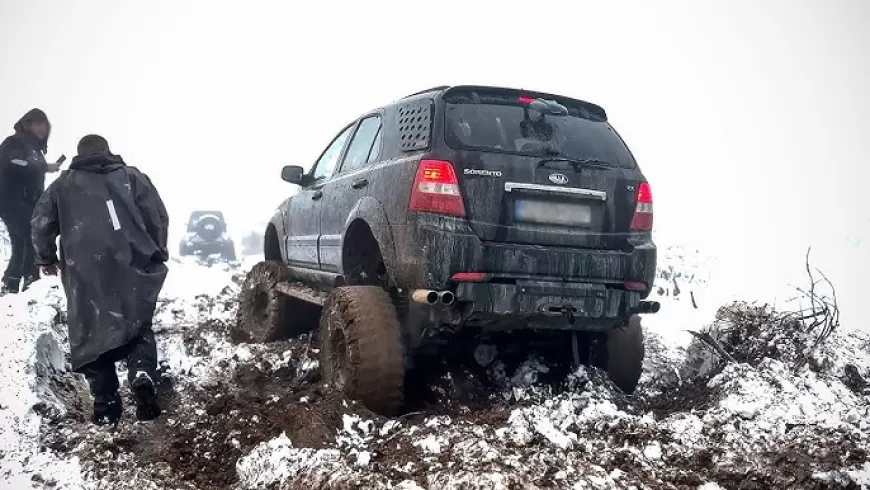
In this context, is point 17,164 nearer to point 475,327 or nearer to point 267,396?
point 267,396

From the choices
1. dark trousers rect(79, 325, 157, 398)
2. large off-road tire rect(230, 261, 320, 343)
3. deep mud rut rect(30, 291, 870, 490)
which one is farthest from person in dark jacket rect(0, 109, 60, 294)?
dark trousers rect(79, 325, 157, 398)

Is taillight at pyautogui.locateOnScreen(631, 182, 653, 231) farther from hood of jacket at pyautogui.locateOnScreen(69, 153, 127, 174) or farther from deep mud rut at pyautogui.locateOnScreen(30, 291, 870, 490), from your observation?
hood of jacket at pyautogui.locateOnScreen(69, 153, 127, 174)

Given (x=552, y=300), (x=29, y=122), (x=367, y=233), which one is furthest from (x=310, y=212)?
(x=29, y=122)

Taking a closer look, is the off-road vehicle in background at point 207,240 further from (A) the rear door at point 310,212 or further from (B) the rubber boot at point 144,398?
(B) the rubber boot at point 144,398

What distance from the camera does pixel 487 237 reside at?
149 inches

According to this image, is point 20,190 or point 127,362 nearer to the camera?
point 127,362

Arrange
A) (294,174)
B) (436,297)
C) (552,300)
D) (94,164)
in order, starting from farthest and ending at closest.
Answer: (294,174) → (94,164) → (552,300) → (436,297)

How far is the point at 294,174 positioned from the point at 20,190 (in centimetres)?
367

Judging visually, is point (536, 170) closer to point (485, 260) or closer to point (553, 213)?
point (553, 213)

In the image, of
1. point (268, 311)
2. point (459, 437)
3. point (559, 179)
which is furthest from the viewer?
point (268, 311)

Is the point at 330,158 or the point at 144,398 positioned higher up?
the point at 330,158

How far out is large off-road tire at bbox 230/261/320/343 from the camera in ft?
19.9

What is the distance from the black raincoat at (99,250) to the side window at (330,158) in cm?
149

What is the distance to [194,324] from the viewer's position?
6887 mm
